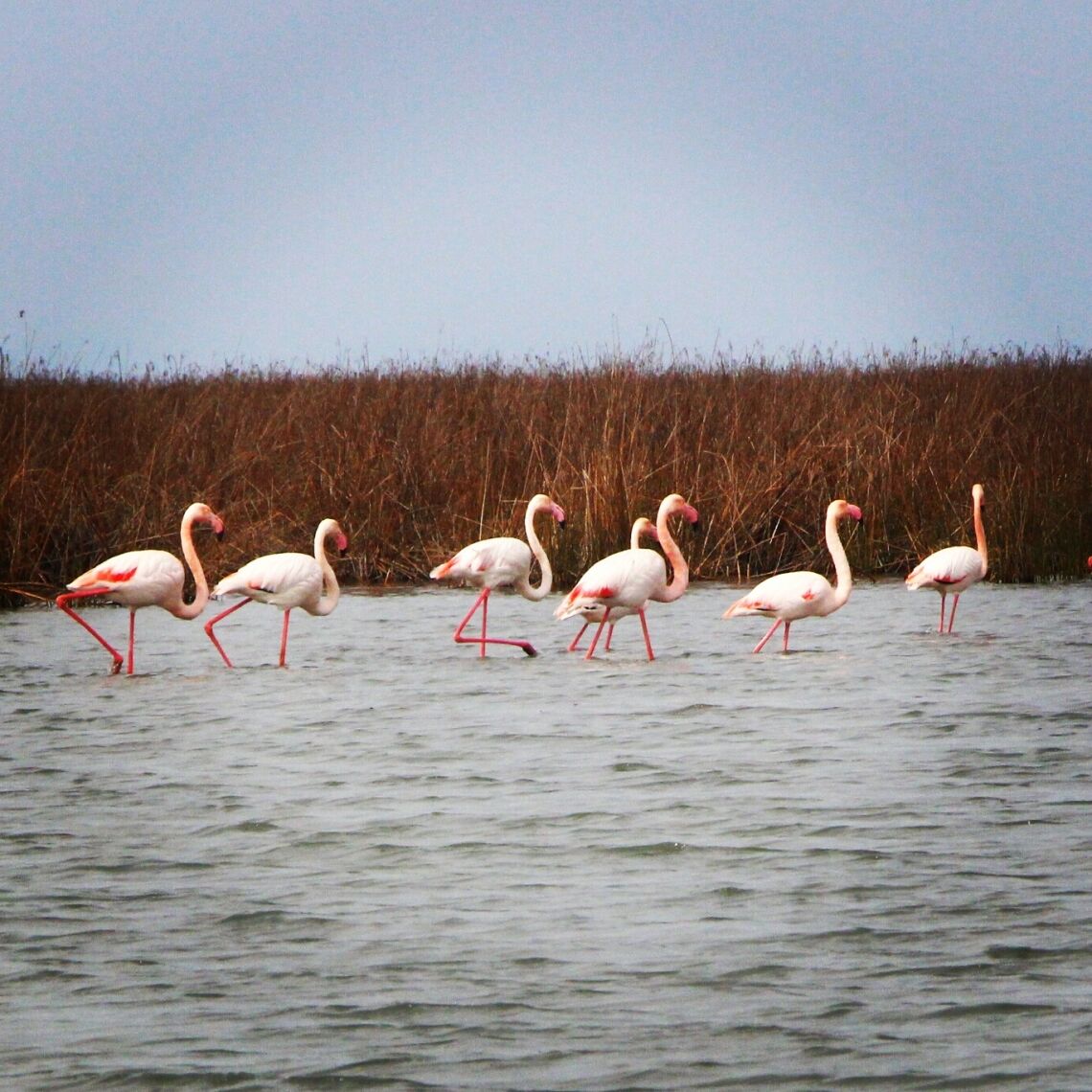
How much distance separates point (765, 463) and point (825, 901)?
30.8ft

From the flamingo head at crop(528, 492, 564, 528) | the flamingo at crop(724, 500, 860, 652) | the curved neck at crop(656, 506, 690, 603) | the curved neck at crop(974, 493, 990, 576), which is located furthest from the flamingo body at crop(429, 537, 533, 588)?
the curved neck at crop(974, 493, 990, 576)

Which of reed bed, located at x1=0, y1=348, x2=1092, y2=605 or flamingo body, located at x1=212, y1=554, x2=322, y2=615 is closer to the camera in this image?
flamingo body, located at x1=212, y1=554, x2=322, y2=615

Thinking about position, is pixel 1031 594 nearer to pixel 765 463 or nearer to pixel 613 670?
pixel 765 463

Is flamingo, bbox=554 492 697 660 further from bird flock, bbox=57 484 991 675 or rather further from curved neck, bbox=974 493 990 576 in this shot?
curved neck, bbox=974 493 990 576

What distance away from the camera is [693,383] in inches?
749

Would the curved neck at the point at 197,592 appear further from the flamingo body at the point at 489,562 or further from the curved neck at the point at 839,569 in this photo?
the curved neck at the point at 839,569

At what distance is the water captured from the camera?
3982 mm

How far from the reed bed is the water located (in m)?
3.40

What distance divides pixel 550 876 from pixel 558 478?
8656 mm

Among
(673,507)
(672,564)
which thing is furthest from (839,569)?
(673,507)

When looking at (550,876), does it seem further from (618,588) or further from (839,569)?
(839,569)

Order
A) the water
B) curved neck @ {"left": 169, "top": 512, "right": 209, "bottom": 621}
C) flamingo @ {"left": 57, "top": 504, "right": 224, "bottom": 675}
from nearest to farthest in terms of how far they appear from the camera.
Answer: the water < flamingo @ {"left": 57, "top": 504, "right": 224, "bottom": 675} < curved neck @ {"left": 169, "top": 512, "right": 209, "bottom": 621}

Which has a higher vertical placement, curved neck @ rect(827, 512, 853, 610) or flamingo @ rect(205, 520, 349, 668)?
curved neck @ rect(827, 512, 853, 610)

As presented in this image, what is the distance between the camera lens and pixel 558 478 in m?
14.0
